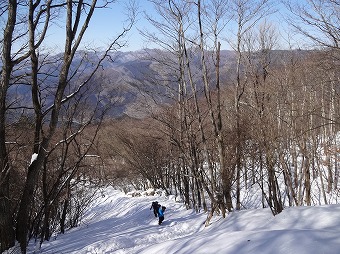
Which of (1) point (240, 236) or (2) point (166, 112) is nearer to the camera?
(1) point (240, 236)

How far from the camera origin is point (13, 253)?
16.0 ft

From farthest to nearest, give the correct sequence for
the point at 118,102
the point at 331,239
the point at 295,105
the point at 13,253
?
the point at 118,102 → the point at 295,105 → the point at 13,253 → the point at 331,239

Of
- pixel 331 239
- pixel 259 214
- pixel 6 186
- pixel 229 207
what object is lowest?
pixel 229 207

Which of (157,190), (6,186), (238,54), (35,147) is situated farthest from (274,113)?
(157,190)

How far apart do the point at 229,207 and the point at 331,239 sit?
7.24 meters

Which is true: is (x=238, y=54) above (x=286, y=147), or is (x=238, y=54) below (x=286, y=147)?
above

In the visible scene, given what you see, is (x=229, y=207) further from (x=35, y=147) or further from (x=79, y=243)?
(x=35, y=147)

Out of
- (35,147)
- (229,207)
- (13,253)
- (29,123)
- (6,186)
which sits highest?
(29,123)

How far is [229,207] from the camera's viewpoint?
9828 mm

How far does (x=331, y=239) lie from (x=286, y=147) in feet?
18.5

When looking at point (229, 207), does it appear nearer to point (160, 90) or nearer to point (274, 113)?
point (274, 113)

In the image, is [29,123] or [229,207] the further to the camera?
[229,207]

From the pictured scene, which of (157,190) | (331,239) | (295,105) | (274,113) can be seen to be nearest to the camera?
(331,239)

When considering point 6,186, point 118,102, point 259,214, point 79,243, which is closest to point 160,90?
point 118,102
